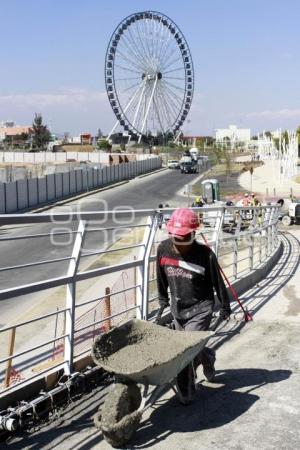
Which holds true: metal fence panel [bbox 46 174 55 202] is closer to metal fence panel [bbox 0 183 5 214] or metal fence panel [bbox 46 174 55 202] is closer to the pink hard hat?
metal fence panel [bbox 0 183 5 214]

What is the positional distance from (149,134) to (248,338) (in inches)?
4640

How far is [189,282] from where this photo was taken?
206 inches

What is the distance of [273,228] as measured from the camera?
Answer: 53.1 ft

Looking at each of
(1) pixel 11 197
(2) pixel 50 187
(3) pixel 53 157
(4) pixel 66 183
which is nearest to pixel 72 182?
(4) pixel 66 183

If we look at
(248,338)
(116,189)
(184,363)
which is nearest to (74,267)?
(184,363)

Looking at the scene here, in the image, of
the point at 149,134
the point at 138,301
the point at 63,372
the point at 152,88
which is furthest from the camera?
the point at 149,134

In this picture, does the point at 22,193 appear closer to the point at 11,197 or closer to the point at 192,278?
the point at 11,197

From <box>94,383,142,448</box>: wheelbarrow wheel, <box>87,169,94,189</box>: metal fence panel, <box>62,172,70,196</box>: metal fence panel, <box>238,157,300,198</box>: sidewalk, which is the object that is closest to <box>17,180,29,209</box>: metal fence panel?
<box>62,172,70,196</box>: metal fence panel

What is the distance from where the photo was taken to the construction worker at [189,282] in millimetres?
5176

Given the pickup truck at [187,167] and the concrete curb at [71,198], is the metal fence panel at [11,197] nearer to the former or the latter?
the concrete curb at [71,198]

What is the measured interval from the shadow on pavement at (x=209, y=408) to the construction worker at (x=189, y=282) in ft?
0.58

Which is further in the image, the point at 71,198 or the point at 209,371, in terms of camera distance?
the point at 71,198

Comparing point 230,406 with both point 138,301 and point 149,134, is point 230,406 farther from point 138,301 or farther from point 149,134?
point 149,134

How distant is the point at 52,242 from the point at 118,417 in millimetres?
20334
